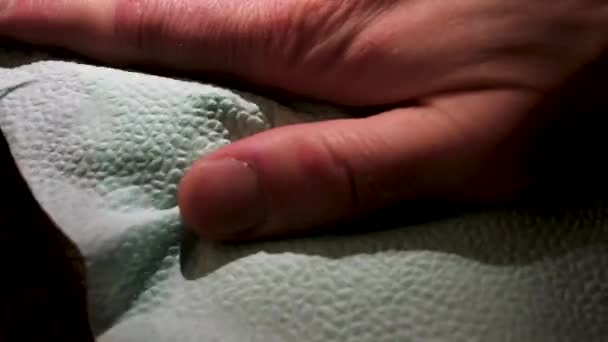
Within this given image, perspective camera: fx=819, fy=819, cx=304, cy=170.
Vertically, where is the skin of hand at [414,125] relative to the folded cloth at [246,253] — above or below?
above

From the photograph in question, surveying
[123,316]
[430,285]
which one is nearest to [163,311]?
[123,316]

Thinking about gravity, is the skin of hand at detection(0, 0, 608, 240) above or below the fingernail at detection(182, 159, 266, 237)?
above

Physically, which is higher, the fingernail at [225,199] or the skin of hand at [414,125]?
the skin of hand at [414,125]
